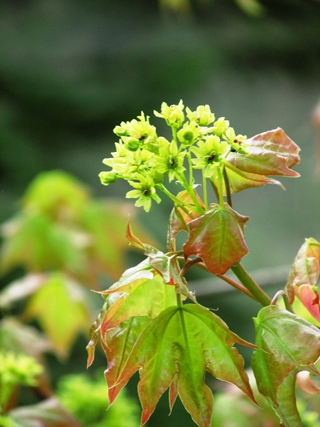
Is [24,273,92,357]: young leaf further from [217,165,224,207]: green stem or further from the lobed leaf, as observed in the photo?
[217,165,224,207]: green stem

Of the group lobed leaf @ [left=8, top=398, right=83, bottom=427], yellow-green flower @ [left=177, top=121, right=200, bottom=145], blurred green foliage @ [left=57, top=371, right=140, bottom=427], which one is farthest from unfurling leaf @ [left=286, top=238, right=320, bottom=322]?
blurred green foliage @ [left=57, top=371, right=140, bottom=427]

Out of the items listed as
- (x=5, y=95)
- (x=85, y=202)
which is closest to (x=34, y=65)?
(x=5, y=95)

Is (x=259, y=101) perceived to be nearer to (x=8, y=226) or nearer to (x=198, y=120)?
(x=8, y=226)

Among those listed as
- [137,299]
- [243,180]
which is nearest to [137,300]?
[137,299]

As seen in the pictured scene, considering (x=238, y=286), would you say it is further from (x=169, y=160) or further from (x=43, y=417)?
(x=43, y=417)

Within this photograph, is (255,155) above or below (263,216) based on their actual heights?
below
